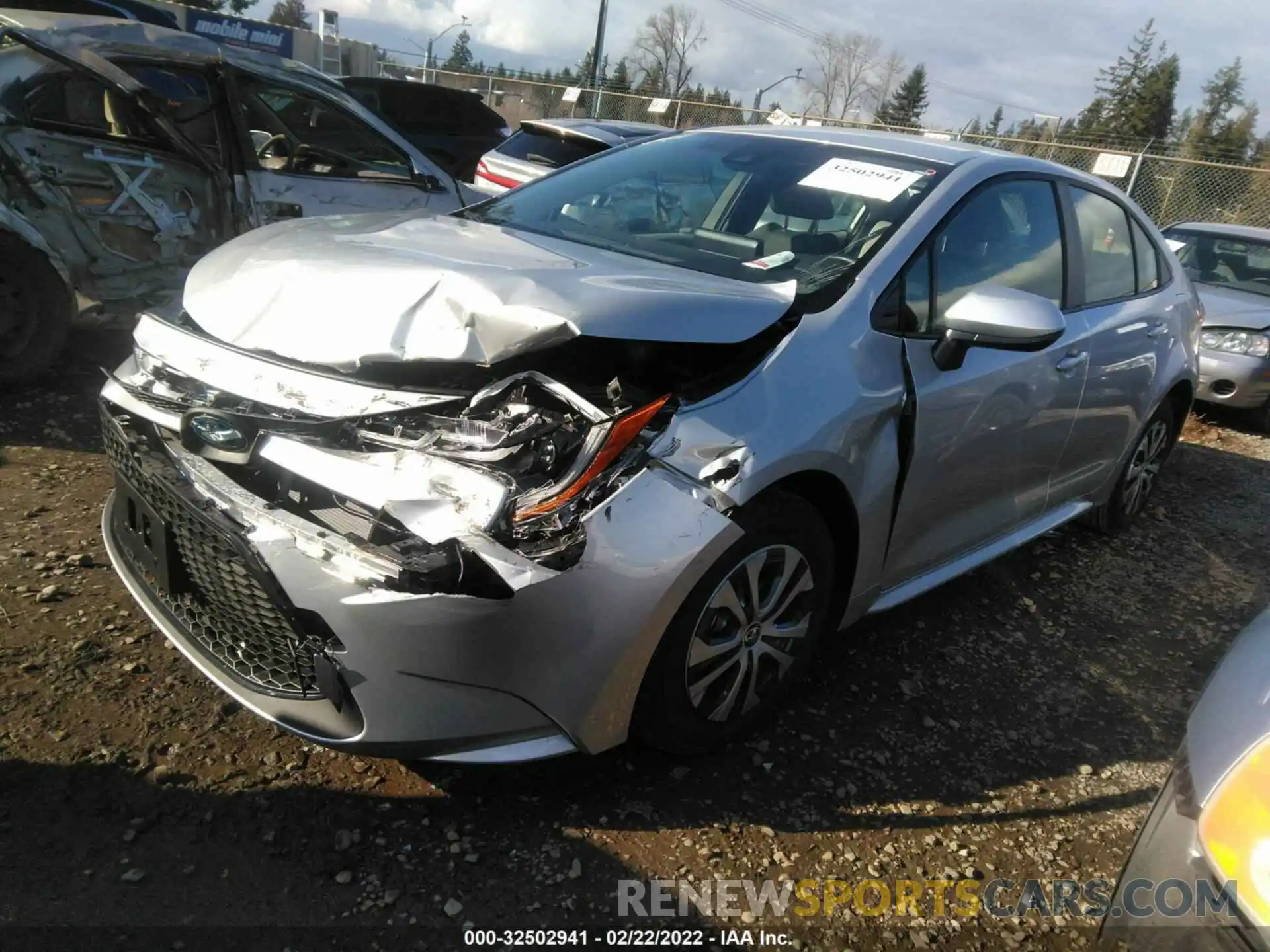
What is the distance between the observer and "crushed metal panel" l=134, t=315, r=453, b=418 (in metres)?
2.14

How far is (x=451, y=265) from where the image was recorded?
240 centimetres

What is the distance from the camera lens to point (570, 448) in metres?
2.08

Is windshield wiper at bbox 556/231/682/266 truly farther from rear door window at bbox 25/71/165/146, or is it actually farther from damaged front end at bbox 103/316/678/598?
rear door window at bbox 25/71/165/146

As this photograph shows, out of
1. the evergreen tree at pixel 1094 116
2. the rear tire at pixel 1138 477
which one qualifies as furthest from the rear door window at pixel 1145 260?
the evergreen tree at pixel 1094 116

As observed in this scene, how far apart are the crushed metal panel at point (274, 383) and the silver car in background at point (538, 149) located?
19.7 ft

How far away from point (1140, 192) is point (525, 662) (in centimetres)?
1679

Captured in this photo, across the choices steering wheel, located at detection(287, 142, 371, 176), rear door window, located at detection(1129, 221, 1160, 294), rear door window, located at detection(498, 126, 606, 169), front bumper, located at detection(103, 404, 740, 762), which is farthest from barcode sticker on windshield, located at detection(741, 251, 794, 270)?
rear door window, located at detection(498, 126, 606, 169)

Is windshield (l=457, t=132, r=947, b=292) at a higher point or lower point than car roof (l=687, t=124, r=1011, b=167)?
lower

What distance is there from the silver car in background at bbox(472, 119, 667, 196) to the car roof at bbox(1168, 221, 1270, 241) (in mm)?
4917

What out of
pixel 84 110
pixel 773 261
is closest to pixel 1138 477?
pixel 773 261

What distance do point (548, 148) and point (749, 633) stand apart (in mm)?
7007

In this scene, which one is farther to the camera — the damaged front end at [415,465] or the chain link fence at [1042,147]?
the chain link fence at [1042,147]

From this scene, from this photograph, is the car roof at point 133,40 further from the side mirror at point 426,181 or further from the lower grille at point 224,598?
the lower grille at point 224,598

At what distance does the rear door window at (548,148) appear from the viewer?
8398 mm
